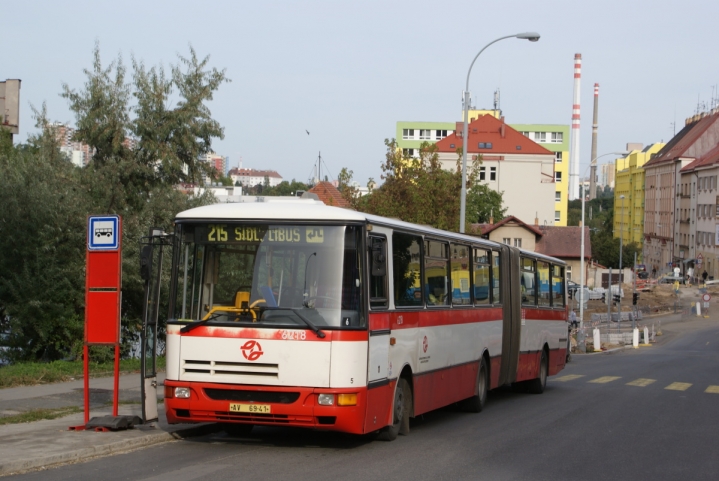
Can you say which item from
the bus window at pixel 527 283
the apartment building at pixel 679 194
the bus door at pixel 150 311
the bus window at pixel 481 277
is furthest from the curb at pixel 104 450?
the apartment building at pixel 679 194

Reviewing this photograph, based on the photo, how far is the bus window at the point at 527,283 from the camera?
63.1 ft

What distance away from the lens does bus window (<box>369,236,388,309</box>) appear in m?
10.7

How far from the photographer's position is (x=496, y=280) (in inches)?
679

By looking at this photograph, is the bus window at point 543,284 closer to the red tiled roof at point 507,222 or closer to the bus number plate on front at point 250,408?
the bus number plate on front at point 250,408

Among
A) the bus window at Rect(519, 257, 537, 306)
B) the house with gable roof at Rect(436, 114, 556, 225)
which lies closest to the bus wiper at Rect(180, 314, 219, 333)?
the bus window at Rect(519, 257, 537, 306)

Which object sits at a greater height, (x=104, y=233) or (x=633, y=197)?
(x=633, y=197)

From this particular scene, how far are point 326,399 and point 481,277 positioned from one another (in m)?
6.62

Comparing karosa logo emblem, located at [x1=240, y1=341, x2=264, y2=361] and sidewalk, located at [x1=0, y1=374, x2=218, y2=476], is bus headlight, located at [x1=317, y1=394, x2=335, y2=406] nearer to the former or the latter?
karosa logo emblem, located at [x1=240, y1=341, x2=264, y2=361]

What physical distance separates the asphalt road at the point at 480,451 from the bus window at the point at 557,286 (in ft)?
13.9

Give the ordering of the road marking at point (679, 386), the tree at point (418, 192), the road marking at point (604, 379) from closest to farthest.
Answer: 1. the road marking at point (679, 386)
2. the road marking at point (604, 379)
3. the tree at point (418, 192)

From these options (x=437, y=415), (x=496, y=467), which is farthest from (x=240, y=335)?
(x=437, y=415)

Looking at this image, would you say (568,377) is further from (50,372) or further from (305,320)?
(305,320)

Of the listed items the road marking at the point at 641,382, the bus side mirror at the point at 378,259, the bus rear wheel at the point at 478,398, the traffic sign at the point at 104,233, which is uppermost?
the traffic sign at the point at 104,233

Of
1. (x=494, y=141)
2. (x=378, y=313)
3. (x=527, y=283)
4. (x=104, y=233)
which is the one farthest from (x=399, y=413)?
(x=494, y=141)
